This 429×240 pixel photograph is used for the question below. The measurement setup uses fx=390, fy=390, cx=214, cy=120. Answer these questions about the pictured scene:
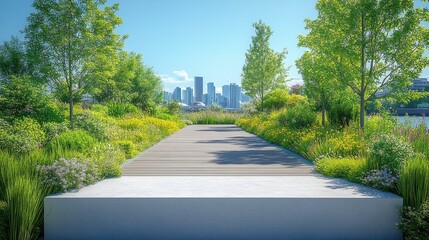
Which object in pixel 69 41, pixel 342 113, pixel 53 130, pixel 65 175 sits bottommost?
pixel 65 175

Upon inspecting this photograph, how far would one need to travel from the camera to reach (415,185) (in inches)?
214

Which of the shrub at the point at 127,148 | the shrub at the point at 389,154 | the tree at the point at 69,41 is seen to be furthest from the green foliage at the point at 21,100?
the shrub at the point at 389,154

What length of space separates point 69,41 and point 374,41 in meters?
12.6

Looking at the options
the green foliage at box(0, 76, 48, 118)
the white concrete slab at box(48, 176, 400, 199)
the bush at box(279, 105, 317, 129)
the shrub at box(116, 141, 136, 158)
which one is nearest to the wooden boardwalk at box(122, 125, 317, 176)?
the shrub at box(116, 141, 136, 158)

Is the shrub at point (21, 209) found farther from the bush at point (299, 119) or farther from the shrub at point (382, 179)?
the bush at point (299, 119)

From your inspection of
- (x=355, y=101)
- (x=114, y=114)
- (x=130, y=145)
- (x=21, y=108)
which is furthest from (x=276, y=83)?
(x=130, y=145)

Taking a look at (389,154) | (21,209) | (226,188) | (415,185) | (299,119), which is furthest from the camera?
(299,119)

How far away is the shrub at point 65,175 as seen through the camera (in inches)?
222

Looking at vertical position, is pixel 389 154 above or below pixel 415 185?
above

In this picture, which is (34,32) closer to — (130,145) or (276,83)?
(130,145)

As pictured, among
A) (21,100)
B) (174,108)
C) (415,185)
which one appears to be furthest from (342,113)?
(174,108)

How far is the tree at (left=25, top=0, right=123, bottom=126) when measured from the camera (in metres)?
17.3

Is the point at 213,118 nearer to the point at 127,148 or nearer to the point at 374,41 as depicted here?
the point at 374,41

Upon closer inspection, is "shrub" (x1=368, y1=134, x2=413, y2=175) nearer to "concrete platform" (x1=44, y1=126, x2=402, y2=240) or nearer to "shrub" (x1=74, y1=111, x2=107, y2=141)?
"concrete platform" (x1=44, y1=126, x2=402, y2=240)
